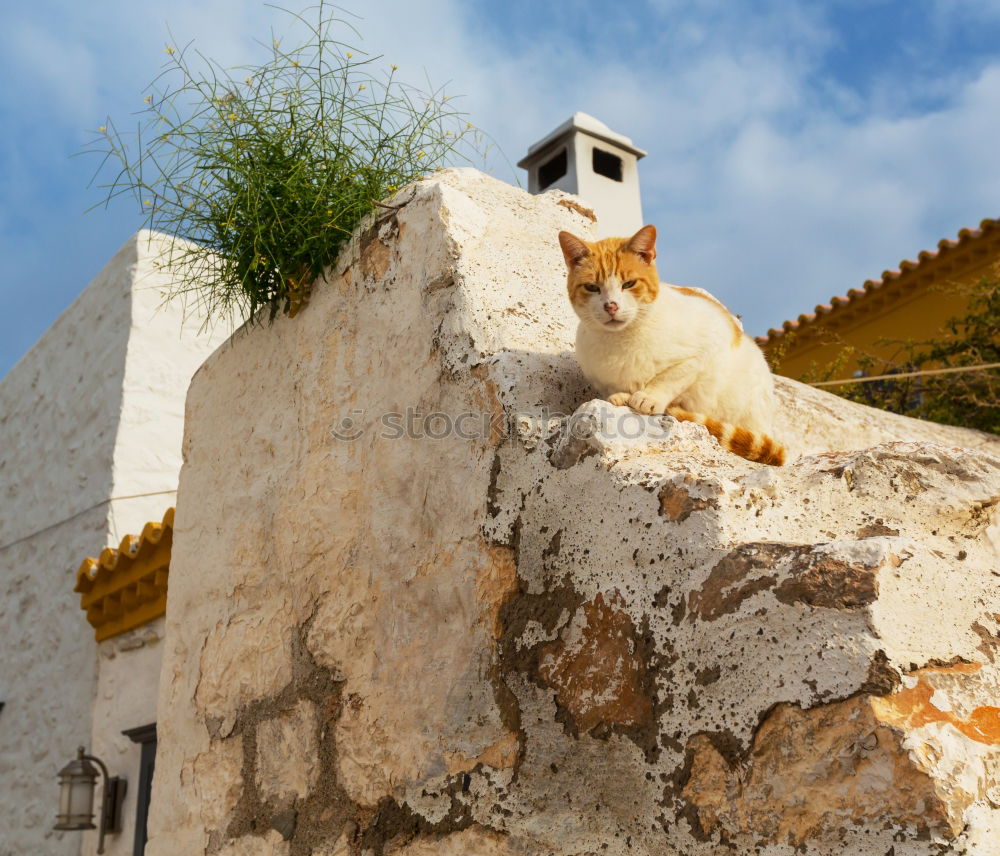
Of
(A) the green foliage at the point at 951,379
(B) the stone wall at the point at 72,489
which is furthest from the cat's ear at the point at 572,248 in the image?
(A) the green foliage at the point at 951,379

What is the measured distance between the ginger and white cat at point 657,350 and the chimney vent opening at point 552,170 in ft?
13.1

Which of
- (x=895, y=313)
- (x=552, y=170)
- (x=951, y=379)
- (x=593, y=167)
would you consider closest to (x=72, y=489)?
(x=552, y=170)

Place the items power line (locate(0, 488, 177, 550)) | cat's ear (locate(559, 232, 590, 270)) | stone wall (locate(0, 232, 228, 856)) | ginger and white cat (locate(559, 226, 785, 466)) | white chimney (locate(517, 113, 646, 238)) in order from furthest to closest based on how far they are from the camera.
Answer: white chimney (locate(517, 113, 646, 238)), power line (locate(0, 488, 177, 550)), stone wall (locate(0, 232, 228, 856)), cat's ear (locate(559, 232, 590, 270)), ginger and white cat (locate(559, 226, 785, 466))

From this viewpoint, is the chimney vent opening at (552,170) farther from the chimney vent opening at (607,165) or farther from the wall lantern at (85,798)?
the wall lantern at (85,798)

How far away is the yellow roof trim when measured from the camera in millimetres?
3953

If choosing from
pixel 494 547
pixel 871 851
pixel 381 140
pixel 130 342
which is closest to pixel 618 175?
pixel 130 342

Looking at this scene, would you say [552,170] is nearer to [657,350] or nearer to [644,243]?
[644,243]

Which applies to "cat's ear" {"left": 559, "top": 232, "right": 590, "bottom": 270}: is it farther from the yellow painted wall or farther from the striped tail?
the yellow painted wall

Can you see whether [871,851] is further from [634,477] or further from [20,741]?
[20,741]

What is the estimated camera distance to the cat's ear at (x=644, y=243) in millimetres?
1869

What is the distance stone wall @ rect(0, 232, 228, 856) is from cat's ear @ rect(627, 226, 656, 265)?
3861 mm

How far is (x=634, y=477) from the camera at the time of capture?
1.27 meters

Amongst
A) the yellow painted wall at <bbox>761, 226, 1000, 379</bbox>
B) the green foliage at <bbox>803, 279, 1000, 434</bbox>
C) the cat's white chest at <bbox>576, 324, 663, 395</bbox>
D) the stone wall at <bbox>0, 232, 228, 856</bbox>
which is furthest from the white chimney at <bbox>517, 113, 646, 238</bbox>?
the cat's white chest at <bbox>576, 324, 663, 395</bbox>

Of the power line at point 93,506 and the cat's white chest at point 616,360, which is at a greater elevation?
the power line at point 93,506
